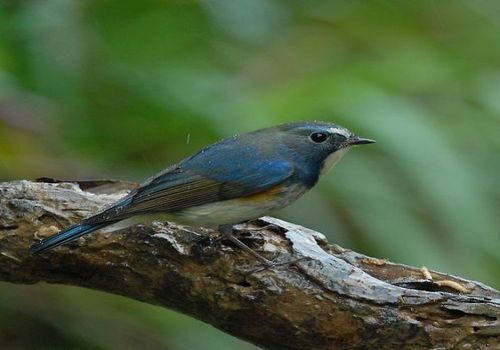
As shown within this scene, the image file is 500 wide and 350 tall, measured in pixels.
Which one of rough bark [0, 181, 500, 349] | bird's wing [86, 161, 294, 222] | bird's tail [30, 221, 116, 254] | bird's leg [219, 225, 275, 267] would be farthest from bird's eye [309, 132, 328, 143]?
bird's tail [30, 221, 116, 254]

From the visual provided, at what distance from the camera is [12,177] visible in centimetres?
583

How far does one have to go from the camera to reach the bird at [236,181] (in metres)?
4.37

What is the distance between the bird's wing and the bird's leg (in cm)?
12

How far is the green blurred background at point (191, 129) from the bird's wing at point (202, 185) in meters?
1.15

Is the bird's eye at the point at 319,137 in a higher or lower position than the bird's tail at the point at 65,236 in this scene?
higher

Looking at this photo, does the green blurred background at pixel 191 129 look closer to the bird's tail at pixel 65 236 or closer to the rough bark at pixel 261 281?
the rough bark at pixel 261 281

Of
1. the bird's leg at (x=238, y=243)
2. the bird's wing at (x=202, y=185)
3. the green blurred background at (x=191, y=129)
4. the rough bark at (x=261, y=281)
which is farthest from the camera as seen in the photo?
the green blurred background at (x=191, y=129)

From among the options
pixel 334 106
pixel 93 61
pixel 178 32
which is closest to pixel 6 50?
pixel 93 61

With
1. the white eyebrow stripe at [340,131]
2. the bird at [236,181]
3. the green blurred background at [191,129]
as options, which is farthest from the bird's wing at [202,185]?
the green blurred background at [191,129]

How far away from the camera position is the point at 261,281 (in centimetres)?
419

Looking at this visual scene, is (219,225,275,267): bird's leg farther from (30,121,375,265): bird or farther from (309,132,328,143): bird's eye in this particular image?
(309,132,328,143): bird's eye

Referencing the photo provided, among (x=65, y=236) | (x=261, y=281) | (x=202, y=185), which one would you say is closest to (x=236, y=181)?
(x=202, y=185)

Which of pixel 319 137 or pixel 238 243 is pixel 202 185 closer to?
pixel 238 243

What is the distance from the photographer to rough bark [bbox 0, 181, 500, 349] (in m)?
4.03
